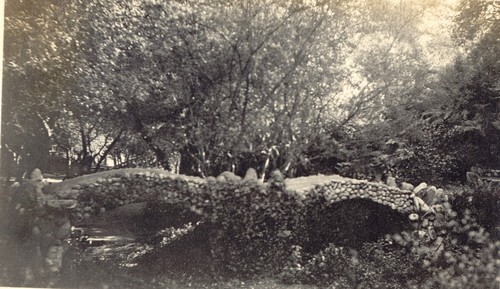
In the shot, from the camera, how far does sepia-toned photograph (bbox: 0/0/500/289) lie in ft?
10.4

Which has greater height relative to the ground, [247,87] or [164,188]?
[247,87]

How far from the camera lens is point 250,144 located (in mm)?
3322

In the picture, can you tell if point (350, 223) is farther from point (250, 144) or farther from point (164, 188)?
point (164, 188)

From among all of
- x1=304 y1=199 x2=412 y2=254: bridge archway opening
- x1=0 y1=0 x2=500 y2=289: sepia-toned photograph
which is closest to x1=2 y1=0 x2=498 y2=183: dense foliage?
x1=0 y1=0 x2=500 y2=289: sepia-toned photograph

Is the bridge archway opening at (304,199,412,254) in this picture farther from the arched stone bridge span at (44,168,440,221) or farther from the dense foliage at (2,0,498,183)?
the dense foliage at (2,0,498,183)

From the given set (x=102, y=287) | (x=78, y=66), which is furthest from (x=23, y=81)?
(x=102, y=287)

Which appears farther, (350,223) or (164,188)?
(350,223)

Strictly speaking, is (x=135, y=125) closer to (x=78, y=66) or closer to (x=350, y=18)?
(x=78, y=66)

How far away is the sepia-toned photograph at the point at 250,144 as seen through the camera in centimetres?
318

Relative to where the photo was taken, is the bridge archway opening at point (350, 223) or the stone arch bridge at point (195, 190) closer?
the stone arch bridge at point (195, 190)

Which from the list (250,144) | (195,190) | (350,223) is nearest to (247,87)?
(250,144)

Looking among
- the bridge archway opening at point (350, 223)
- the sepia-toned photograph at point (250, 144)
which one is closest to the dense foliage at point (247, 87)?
the sepia-toned photograph at point (250, 144)

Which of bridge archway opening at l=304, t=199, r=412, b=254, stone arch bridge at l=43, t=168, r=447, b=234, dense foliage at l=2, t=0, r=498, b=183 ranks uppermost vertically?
dense foliage at l=2, t=0, r=498, b=183

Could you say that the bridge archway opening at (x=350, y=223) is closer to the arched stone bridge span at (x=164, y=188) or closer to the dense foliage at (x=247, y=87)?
the arched stone bridge span at (x=164, y=188)
